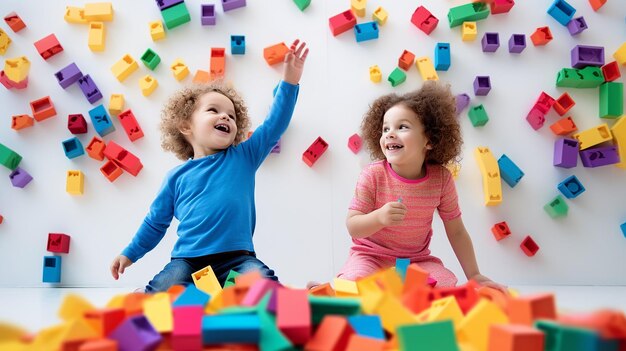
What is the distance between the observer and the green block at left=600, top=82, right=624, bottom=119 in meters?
1.65

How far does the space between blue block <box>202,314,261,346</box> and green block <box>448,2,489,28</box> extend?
140 cm

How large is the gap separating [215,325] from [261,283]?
116mm

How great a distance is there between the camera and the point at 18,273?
1.67 m

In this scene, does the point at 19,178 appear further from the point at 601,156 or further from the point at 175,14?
the point at 601,156

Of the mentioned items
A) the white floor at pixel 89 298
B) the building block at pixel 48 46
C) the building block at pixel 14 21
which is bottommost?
the white floor at pixel 89 298

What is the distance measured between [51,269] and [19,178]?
0.98 feet

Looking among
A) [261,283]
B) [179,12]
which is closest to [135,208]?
[179,12]

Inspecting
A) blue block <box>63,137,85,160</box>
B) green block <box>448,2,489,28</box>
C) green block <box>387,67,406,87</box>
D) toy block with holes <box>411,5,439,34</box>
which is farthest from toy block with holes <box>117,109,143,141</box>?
green block <box>448,2,489,28</box>

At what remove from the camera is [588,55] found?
1.68 m

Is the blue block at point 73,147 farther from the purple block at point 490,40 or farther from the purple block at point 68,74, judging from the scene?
the purple block at point 490,40

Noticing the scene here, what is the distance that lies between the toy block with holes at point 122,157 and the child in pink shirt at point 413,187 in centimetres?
71

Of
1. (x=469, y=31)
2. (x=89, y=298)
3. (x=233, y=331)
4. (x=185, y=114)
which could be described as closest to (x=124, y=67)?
(x=185, y=114)

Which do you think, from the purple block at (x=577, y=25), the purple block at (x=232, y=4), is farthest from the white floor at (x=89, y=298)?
the purple block at (x=232, y=4)

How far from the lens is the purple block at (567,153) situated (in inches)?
63.9
